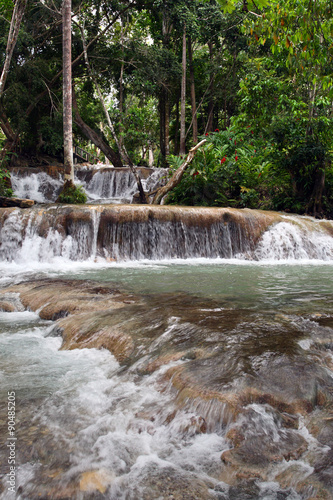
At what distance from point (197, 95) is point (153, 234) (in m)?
19.4

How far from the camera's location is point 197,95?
25.6m

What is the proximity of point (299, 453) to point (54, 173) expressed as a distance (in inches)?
703

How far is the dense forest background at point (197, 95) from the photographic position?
41.8 feet

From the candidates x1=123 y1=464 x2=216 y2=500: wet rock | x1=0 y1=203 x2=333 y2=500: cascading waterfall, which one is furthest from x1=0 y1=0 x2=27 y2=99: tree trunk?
x1=123 y1=464 x2=216 y2=500: wet rock

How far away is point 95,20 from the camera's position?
17.0 meters

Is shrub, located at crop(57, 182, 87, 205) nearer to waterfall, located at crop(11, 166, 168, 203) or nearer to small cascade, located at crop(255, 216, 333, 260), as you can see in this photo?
waterfall, located at crop(11, 166, 168, 203)

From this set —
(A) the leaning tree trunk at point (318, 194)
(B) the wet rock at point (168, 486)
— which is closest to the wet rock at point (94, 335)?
(B) the wet rock at point (168, 486)

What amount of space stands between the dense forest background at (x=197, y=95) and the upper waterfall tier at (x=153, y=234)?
3125 millimetres

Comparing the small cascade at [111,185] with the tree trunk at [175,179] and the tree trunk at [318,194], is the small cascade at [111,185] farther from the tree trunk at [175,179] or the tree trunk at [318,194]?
the tree trunk at [318,194]

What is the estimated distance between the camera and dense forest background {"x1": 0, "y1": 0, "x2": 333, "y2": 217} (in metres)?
12.7

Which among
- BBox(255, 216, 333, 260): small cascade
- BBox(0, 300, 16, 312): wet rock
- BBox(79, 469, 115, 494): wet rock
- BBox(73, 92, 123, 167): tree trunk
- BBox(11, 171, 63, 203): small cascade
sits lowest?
BBox(79, 469, 115, 494): wet rock

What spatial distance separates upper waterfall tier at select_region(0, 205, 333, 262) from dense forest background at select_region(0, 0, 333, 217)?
313 cm

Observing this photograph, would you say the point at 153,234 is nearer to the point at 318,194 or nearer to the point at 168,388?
the point at 318,194

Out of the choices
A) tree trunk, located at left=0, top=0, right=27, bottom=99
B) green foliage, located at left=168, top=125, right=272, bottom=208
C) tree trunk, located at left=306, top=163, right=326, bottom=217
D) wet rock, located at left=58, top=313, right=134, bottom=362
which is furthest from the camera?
green foliage, located at left=168, top=125, right=272, bottom=208
